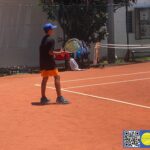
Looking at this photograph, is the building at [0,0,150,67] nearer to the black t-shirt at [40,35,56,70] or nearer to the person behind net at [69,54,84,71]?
the person behind net at [69,54,84,71]

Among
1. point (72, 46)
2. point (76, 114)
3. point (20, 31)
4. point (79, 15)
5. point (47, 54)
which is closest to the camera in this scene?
point (76, 114)

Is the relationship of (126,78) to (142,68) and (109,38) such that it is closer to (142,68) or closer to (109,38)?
(142,68)

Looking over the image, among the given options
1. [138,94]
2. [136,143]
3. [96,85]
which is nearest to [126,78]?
[96,85]

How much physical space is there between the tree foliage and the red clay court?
20.9 ft

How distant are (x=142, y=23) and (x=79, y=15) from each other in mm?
6316

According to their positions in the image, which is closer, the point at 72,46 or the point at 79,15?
the point at 72,46

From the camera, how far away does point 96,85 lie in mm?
15688

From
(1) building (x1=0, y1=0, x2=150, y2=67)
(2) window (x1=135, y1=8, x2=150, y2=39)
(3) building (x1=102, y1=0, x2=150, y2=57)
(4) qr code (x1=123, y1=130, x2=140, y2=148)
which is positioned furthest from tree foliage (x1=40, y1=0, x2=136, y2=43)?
(4) qr code (x1=123, y1=130, x2=140, y2=148)

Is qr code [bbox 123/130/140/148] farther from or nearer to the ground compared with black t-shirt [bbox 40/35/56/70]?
nearer to the ground

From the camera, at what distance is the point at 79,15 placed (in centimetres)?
2336

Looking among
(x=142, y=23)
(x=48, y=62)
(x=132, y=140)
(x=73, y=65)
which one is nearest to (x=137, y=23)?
(x=142, y=23)

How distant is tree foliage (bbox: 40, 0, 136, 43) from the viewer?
75.6 feet

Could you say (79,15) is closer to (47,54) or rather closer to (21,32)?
(21,32)

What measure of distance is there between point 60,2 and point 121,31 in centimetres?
516
